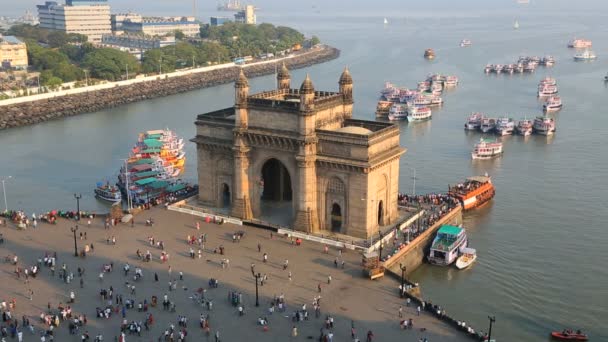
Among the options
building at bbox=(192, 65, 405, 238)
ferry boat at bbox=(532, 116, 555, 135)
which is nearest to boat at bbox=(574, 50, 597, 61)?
ferry boat at bbox=(532, 116, 555, 135)

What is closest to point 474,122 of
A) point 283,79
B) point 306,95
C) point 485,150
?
point 485,150

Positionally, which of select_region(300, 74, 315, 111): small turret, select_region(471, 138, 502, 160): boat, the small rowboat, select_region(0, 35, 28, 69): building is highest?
select_region(300, 74, 315, 111): small turret

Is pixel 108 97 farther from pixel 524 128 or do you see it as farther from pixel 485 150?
pixel 524 128

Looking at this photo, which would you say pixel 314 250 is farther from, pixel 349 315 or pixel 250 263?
pixel 349 315

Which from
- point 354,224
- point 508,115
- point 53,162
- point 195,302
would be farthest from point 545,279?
point 508,115

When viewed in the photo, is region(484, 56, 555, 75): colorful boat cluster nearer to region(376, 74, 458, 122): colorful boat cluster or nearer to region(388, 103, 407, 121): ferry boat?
region(376, 74, 458, 122): colorful boat cluster

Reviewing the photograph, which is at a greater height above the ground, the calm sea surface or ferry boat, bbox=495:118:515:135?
ferry boat, bbox=495:118:515:135

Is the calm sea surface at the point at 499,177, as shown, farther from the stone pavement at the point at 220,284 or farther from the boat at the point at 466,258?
the stone pavement at the point at 220,284
